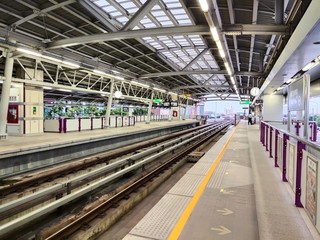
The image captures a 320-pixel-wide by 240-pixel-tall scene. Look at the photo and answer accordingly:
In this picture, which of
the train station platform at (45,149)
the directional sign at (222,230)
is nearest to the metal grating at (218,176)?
the directional sign at (222,230)

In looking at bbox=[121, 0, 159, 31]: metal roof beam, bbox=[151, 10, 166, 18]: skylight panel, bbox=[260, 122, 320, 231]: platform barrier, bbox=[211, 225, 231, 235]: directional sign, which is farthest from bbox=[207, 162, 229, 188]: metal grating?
bbox=[151, 10, 166, 18]: skylight panel

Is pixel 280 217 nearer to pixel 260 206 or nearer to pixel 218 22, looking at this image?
pixel 260 206

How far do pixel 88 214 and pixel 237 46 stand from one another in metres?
10.8

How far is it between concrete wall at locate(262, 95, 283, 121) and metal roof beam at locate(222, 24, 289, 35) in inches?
389

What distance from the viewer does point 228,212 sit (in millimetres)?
3916

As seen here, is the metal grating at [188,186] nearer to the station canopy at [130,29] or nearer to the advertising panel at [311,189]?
the advertising panel at [311,189]

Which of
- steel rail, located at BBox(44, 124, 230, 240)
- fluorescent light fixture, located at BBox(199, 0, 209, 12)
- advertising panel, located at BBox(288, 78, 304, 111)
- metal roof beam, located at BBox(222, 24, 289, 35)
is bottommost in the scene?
steel rail, located at BBox(44, 124, 230, 240)

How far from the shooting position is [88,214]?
4.97 m

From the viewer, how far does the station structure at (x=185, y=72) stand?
11.3ft

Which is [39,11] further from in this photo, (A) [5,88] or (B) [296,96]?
(B) [296,96]

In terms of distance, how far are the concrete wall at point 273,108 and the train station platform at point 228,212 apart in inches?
436

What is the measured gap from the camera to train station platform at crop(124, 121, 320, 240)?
3090 millimetres

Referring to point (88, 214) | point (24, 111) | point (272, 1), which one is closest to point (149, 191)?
point (88, 214)

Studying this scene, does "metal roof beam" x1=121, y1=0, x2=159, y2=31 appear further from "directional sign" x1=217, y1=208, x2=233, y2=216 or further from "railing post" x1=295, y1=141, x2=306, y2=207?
"directional sign" x1=217, y1=208, x2=233, y2=216
